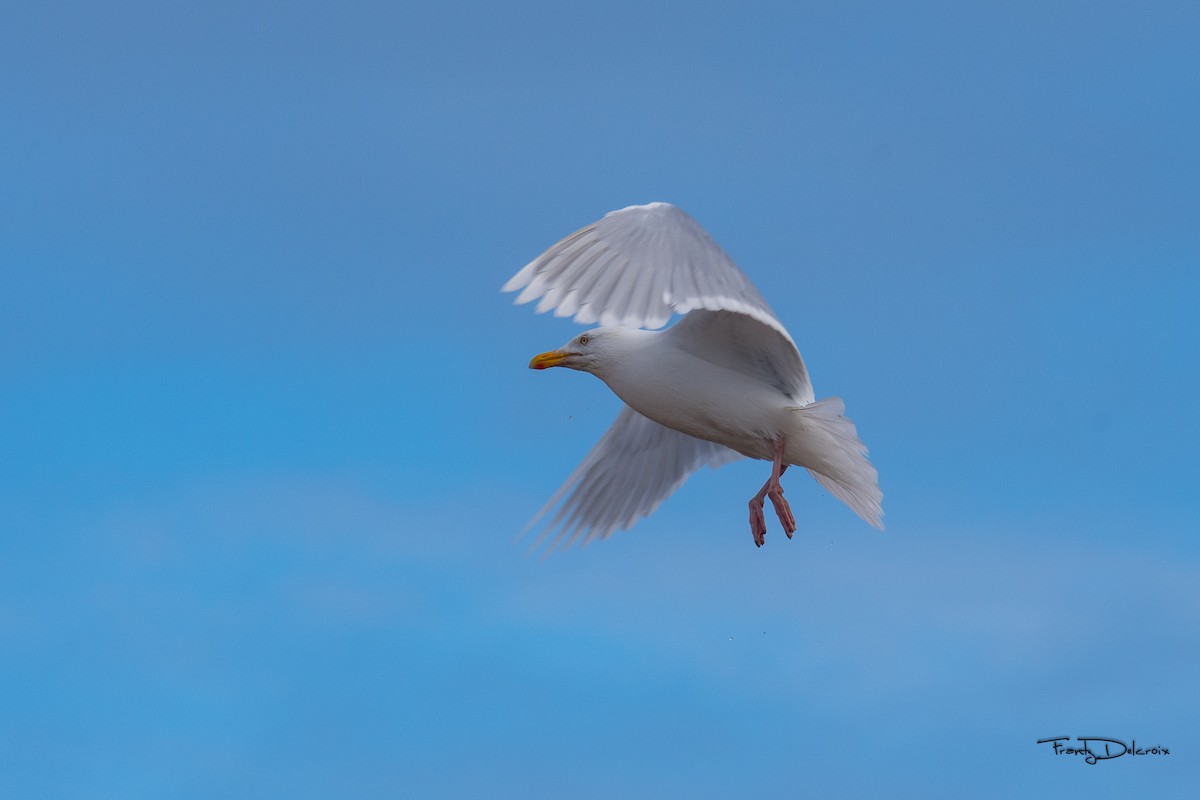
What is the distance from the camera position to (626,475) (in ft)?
52.9

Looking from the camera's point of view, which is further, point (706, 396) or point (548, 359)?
point (548, 359)

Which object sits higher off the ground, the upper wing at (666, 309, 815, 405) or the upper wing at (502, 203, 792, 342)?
the upper wing at (666, 309, 815, 405)

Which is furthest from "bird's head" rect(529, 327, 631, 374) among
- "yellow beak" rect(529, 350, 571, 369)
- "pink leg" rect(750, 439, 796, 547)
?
"pink leg" rect(750, 439, 796, 547)

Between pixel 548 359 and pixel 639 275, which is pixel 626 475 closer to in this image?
pixel 548 359

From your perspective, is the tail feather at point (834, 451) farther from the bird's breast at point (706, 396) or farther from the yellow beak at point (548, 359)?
the yellow beak at point (548, 359)

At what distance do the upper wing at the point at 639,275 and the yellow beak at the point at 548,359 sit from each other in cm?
191

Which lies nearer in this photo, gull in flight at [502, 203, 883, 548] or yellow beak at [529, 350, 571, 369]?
gull in flight at [502, 203, 883, 548]

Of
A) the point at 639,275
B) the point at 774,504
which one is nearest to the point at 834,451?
the point at 774,504

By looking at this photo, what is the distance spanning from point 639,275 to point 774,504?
2.57 meters

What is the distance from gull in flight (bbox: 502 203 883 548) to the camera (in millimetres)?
11648

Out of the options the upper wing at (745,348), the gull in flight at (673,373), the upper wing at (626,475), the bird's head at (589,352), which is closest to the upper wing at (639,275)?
the gull in flight at (673,373)

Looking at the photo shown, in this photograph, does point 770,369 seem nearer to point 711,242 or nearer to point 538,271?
point 711,242

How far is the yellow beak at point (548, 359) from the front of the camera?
45.9 ft

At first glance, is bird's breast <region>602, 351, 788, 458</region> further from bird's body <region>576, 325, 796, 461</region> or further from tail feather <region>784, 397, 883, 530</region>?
tail feather <region>784, 397, 883, 530</region>
